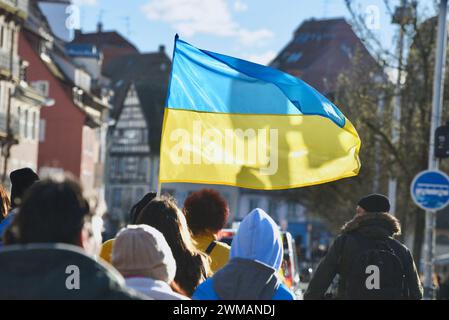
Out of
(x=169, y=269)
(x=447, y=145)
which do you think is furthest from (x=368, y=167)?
(x=169, y=269)

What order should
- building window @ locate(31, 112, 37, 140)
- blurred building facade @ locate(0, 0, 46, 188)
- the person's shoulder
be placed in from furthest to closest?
building window @ locate(31, 112, 37, 140) → blurred building facade @ locate(0, 0, 46, 188) → the person's shoulder

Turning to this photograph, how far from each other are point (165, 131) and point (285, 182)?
39.4 inches

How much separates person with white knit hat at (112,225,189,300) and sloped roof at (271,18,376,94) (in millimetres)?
85872

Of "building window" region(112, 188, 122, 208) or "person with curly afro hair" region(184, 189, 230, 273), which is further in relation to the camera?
"building window" region(112, 188, 122, 208)

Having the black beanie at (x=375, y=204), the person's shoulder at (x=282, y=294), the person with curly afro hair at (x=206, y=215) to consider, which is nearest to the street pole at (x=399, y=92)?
the black beanie at (x=375, y=204)

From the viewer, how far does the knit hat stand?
5.29 m

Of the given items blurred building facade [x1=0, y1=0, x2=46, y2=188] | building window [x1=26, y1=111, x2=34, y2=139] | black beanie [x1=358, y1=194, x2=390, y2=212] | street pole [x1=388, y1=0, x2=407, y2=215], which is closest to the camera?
black beanie [x1=358, y1=194, x2=390, y2=212]

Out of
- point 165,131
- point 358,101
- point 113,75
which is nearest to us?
point 165,131

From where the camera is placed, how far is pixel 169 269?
17.6ft

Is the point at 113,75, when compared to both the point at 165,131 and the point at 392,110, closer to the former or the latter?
the point at 392,110

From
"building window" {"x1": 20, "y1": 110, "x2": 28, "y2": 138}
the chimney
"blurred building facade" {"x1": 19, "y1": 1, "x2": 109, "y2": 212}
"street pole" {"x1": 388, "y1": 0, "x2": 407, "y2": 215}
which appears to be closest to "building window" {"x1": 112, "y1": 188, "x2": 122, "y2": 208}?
"blurred building facade" {"x1": 19, "y1": 1, "x2": 109, "y2": 212}

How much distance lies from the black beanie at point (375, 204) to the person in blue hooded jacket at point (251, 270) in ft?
8.18

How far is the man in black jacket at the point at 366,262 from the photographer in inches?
325

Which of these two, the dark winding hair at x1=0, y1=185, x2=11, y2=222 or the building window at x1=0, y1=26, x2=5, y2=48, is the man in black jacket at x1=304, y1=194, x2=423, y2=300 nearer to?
the dark winding hair at x1=0, y1=185, x2=11, y2=222
